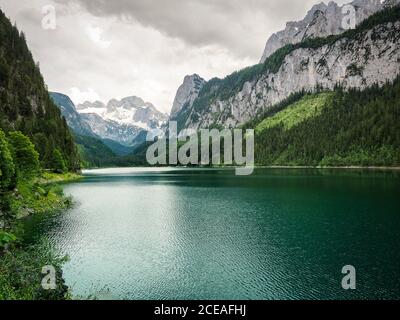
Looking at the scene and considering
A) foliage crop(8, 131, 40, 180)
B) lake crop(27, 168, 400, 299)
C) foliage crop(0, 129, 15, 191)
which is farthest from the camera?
foliage crop(8, 131, 40, 180)

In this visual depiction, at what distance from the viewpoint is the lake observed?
29.8 m

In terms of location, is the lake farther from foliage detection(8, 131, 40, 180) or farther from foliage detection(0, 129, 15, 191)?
foliage detection(8, 131, 40, 180)

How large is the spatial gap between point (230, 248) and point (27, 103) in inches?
6058

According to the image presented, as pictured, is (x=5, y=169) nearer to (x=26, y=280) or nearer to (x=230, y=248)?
(x=26, y=280)

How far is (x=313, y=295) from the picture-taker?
27906mm

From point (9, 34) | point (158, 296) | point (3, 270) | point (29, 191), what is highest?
point (9, 34)

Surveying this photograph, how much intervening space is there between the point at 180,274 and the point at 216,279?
387cm

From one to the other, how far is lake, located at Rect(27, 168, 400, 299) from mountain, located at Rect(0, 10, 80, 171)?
85.1m

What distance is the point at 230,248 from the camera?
4212 cm

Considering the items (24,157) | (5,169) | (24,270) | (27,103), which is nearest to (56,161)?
(27,103)

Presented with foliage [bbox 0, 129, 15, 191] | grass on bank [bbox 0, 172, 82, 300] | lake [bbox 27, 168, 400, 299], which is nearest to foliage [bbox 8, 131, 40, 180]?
lake [bbox 27, 168, 400, 299]
